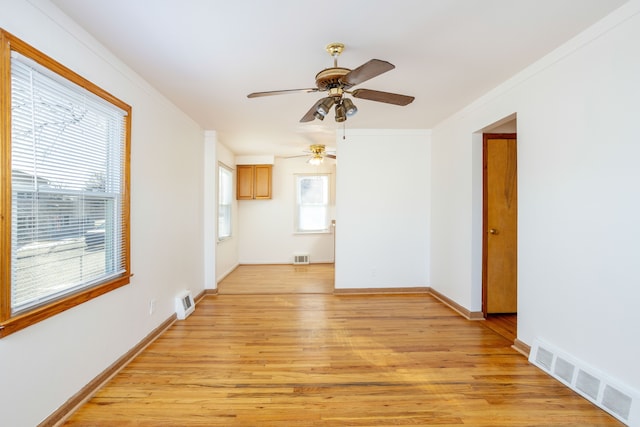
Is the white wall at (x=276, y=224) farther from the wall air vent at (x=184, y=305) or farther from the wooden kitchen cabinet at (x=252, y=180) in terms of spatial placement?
the wall air vent at (x=184, y=305)

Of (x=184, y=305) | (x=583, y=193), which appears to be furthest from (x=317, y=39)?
(x=184, y=305)

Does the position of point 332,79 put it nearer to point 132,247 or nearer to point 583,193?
point 583,193

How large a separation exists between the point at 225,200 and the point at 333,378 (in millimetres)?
4369

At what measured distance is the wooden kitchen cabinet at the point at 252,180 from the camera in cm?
642

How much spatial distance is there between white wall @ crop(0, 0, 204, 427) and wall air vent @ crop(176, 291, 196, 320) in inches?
4.0

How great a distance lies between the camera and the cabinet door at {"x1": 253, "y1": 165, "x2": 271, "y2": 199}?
6.43m

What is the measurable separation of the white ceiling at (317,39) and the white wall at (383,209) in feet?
4.11

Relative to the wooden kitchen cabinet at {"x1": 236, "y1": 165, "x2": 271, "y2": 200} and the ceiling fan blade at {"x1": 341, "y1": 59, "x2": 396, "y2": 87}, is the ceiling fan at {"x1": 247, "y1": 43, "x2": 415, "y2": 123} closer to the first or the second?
the ceiling fan blade at {"x1": 341, "y1": 59, "x2": 396, "y2": 87}

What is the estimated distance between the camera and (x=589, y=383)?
196 centimetres

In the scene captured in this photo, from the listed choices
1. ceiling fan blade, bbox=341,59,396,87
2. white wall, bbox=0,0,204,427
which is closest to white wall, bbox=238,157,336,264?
white wall, bbox=0,0,204,427

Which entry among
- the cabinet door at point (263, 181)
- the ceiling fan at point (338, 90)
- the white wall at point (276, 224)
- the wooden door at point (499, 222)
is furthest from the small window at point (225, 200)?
the wooden door at point (499, 222)

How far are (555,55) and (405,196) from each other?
241cm

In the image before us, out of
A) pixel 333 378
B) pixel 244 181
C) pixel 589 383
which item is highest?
pixel 244 181

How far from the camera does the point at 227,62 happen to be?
235cm
